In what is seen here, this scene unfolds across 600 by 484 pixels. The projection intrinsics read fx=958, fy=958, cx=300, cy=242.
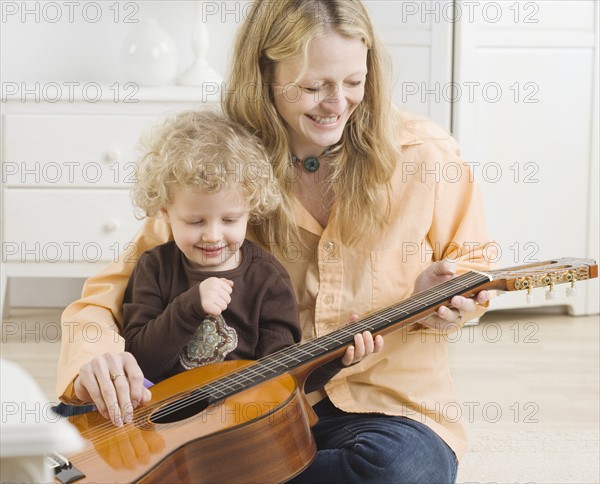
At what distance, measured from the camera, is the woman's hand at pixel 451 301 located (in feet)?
4.79

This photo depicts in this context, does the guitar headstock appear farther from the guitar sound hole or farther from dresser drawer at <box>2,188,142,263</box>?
dresser drawer at <box>2,188,142,263</box>

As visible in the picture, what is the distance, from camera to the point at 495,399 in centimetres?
249

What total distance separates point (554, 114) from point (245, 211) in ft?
6.06

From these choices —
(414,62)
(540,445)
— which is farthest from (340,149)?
(414,62)

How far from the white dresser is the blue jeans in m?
1.53

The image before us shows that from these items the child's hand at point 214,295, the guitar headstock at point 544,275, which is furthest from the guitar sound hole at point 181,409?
the guitar headstock at point 544,275

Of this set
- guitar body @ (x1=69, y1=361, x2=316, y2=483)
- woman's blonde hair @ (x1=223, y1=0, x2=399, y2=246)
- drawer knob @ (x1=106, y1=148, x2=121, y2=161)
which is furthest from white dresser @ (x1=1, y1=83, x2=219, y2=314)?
guitar body @ (x1=69, y1=361, x2=316, y2=483)

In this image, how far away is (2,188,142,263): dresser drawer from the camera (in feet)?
9.53

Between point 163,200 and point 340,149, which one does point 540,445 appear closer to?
point 340,149

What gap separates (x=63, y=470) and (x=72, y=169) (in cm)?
186

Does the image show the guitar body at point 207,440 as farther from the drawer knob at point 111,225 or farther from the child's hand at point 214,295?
the drawer knob at point 111,225

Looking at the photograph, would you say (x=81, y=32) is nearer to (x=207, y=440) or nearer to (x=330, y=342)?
(x=330, y=342)

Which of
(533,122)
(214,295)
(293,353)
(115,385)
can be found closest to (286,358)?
(293,353)

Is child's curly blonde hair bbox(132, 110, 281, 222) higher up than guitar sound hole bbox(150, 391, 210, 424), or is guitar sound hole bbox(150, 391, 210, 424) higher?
child's curly blonde hair bbox(132, 110, 281, 222)
